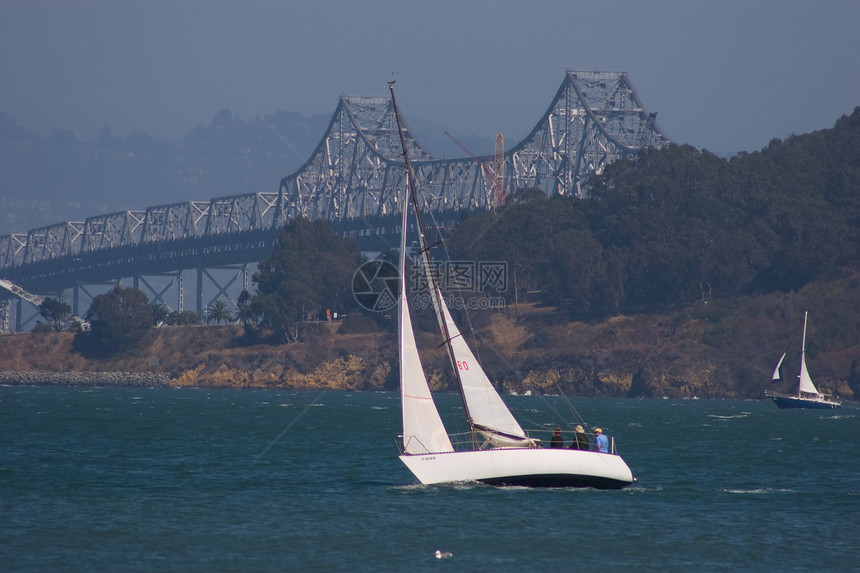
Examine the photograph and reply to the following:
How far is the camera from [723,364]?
121375mm

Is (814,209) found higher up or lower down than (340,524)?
higher up

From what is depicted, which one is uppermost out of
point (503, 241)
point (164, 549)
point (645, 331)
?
point (503, 241)

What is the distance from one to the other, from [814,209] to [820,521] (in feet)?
320

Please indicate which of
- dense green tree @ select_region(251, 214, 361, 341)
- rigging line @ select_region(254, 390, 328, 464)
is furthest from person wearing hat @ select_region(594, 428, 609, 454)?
dense green tree @ select_region(251, 214, 361, 341)

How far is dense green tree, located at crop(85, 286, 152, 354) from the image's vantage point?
15788 cm

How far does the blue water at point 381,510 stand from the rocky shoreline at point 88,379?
89.2 metres

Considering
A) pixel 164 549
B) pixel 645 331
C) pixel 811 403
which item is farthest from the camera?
pixel 645 331

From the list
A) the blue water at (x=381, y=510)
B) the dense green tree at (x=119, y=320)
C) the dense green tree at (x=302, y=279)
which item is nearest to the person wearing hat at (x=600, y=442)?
the blue water at (x=381, y=510)

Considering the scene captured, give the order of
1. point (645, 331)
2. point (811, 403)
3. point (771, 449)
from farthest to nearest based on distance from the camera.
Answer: point (645, 331)
point (811, 403)
point (771, 449)

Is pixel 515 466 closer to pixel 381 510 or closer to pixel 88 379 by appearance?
pixel 381 510

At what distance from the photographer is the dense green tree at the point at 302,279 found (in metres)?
150

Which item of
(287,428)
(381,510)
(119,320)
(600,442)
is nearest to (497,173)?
(119,320)

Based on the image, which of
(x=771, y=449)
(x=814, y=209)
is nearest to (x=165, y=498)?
(x=771, y=449)

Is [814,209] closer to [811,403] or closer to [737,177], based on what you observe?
[737,177]
